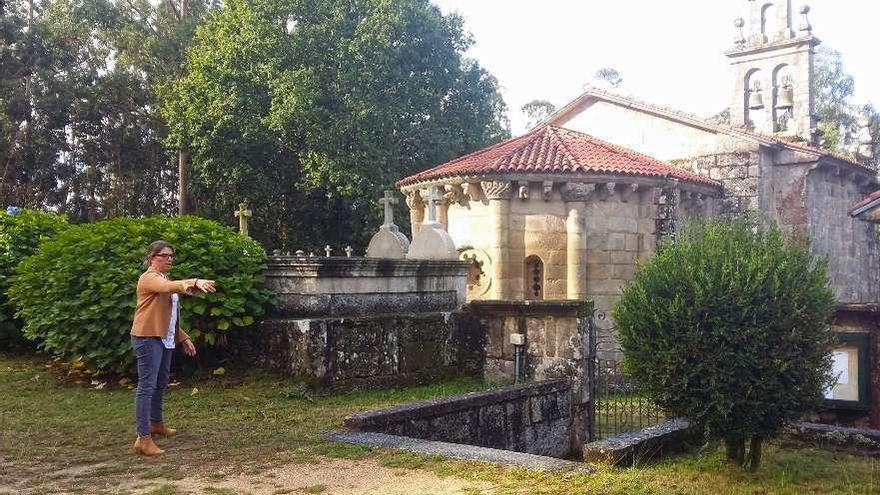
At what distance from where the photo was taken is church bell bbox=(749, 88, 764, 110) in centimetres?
2058

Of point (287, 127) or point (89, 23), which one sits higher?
point (89, 23)

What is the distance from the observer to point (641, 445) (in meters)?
6.21

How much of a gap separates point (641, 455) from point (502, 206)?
9223 mm

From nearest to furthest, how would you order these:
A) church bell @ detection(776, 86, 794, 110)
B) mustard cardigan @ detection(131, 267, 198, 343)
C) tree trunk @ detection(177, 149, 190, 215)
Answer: mustard cardigan @ detection(131, 267, 198, 343) < church bell @ detection(776, 86, 794, 110) < tree trunk @ detection(177, 149, 190, 215)

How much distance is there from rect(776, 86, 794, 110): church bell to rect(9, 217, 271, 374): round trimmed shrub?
16.2m

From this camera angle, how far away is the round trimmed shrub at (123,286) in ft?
27.7

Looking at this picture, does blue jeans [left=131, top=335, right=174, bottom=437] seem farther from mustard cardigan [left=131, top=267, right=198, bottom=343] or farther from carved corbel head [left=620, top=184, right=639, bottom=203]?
carved corbel head [left=620, top=184, right=639, bottom=203]

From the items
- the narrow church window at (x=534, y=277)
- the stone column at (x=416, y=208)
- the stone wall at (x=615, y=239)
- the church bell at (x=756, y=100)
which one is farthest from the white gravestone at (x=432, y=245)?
the church bell at (x=756, y=100)

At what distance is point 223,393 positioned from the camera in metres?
8.10

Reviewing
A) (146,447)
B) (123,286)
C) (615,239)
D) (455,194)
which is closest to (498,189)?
(455,194)

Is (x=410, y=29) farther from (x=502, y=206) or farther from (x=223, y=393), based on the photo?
(x=223, y=393)

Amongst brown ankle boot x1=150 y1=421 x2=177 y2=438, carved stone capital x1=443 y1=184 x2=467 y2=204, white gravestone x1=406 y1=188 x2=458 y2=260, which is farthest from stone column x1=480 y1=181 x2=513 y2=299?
brown ankle boot x1=150 y1=421 x2=177 y2=438

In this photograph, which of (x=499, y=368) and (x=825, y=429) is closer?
(x=825, y=429)

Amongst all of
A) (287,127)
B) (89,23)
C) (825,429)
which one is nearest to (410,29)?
(287,127)
